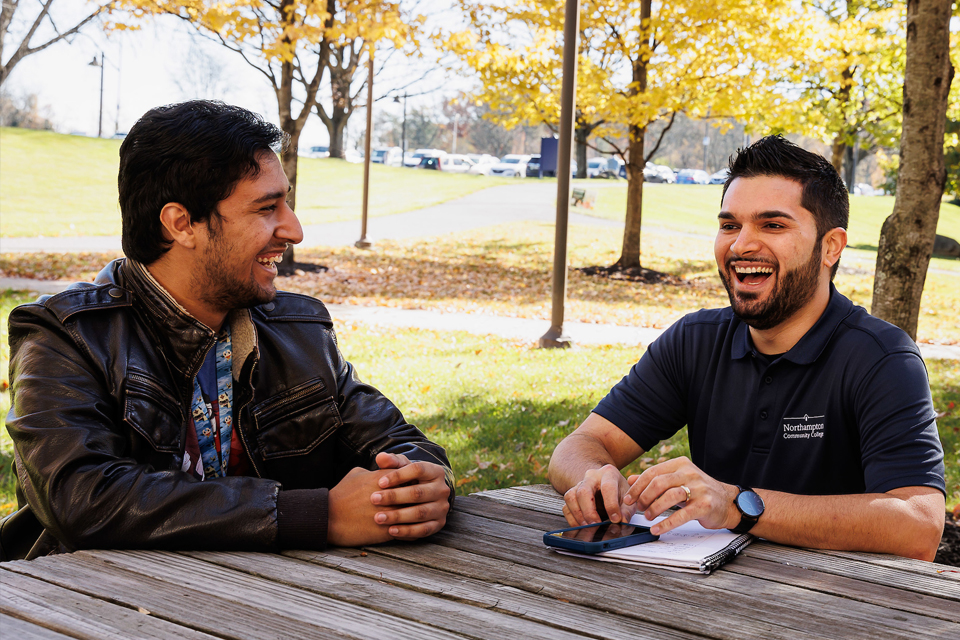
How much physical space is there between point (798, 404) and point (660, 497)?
757mm

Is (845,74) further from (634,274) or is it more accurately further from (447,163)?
Result: (447,163)

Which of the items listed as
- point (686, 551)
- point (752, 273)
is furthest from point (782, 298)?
point (686, 551)

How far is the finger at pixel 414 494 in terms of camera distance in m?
2.13

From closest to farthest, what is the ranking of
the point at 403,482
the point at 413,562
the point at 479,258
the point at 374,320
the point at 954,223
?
the point at 413,562, the point at 403,482, the point at 374,320, the point at 479,258, the point at 954,223

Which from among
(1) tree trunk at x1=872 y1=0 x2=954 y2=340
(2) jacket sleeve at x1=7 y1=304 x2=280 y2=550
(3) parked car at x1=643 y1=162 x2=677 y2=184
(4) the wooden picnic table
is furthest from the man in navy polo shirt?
(3) parked car at x1=643 y1=162 x2=677 y2=184

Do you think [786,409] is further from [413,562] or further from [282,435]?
[282,435]

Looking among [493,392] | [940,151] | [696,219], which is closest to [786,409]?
[940,151]

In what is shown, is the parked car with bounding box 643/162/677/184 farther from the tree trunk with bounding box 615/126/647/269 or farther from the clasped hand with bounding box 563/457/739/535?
the clasped hand with bounding box 563/457/739/535

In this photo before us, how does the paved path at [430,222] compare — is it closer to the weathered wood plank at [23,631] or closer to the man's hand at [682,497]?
the man's hand at [682,497]

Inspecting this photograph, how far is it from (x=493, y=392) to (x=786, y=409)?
14.4ft

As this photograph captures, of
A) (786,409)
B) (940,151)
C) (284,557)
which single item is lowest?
(284,557)

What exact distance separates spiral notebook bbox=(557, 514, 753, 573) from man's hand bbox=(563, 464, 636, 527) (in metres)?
0.09

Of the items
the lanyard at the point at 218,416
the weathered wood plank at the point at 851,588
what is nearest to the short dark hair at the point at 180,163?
the lanyard at the point at 218,416

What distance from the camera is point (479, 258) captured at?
18.4 m
